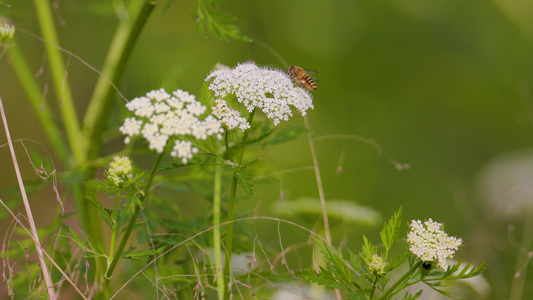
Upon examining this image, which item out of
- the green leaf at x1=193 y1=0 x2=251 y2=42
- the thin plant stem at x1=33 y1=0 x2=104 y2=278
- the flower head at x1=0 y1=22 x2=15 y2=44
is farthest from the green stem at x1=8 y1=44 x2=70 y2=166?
the green leaf at x1=193 y1=0 x2=251 y2=42

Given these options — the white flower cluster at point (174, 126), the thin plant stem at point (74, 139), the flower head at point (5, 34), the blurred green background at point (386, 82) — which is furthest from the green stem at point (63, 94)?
the blurred green background at point (386, 82)

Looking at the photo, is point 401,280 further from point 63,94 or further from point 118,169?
point 63,94

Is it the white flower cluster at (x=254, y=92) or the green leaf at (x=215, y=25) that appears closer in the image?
the white flower cluster at (x=254, y=92)

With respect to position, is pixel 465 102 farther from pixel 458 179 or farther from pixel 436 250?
pixel 436 250

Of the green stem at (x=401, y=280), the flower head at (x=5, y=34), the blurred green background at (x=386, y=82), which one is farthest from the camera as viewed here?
the blurred green background at (x=386, y=82)

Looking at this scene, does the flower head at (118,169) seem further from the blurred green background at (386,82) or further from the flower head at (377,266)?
the blurred green background at (386,82)

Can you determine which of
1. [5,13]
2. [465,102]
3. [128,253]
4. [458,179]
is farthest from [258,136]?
[465,102]

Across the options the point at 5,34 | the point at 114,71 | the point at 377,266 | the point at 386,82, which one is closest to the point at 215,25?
the point at 114,71
